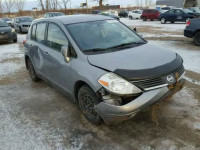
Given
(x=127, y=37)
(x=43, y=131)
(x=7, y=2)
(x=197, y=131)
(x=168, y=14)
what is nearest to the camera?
(x=197, y=131)

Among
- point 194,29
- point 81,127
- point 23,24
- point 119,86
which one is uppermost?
point 194,29

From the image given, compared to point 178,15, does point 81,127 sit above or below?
below

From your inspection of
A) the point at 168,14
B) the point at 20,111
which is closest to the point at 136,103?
the point at 20,111

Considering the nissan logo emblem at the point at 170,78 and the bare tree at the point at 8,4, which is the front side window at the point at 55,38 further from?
the bare tree at the point at 8,4

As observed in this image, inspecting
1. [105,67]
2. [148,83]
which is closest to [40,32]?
[105,67]

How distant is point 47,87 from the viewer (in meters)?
5.64

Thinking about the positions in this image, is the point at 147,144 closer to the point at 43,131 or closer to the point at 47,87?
the point at 43,131

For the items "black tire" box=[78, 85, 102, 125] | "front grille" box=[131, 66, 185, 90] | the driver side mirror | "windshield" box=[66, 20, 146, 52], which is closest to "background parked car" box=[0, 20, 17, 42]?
"windshield" box=[66, 20, 146, 52]

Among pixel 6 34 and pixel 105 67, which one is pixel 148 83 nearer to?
pixel 105 67

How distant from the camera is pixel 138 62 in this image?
324cm

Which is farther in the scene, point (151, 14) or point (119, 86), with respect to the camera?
point (151, 14)

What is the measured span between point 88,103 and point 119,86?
2.86 feet

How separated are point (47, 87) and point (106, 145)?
2.97 m

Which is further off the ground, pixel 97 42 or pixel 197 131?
pixel 97 42
